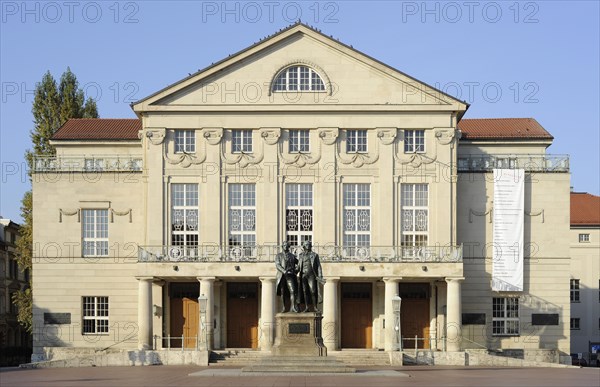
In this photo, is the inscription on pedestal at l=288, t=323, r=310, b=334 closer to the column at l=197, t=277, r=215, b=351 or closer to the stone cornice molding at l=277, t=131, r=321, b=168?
the column at l=197, t=277, r=215, b=351

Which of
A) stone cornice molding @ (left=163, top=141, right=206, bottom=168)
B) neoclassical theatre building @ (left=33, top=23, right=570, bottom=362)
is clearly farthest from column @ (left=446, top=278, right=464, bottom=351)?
stone cornice molding @ (left=163, top=141, right=206, bottom=168)

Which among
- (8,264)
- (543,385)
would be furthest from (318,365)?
(8,264)

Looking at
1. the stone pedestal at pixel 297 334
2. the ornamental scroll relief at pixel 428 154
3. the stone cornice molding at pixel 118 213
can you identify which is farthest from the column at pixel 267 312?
the stone pedestal at pixel 297 334

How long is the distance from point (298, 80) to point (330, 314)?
13.4 meters

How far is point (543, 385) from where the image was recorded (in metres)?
39.2

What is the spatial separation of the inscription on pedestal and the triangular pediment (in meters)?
20.9

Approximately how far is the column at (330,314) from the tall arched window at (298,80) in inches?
439

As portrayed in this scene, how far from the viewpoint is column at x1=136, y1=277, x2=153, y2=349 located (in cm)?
6366

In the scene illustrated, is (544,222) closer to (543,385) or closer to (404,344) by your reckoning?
(404,344)

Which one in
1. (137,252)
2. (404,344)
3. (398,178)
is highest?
(398,178)

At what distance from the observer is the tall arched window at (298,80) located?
66.7 m

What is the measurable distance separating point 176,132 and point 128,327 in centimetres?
1146

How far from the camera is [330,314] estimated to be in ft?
208

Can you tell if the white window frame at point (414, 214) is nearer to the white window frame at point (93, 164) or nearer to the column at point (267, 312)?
the column at point (267, 312)
